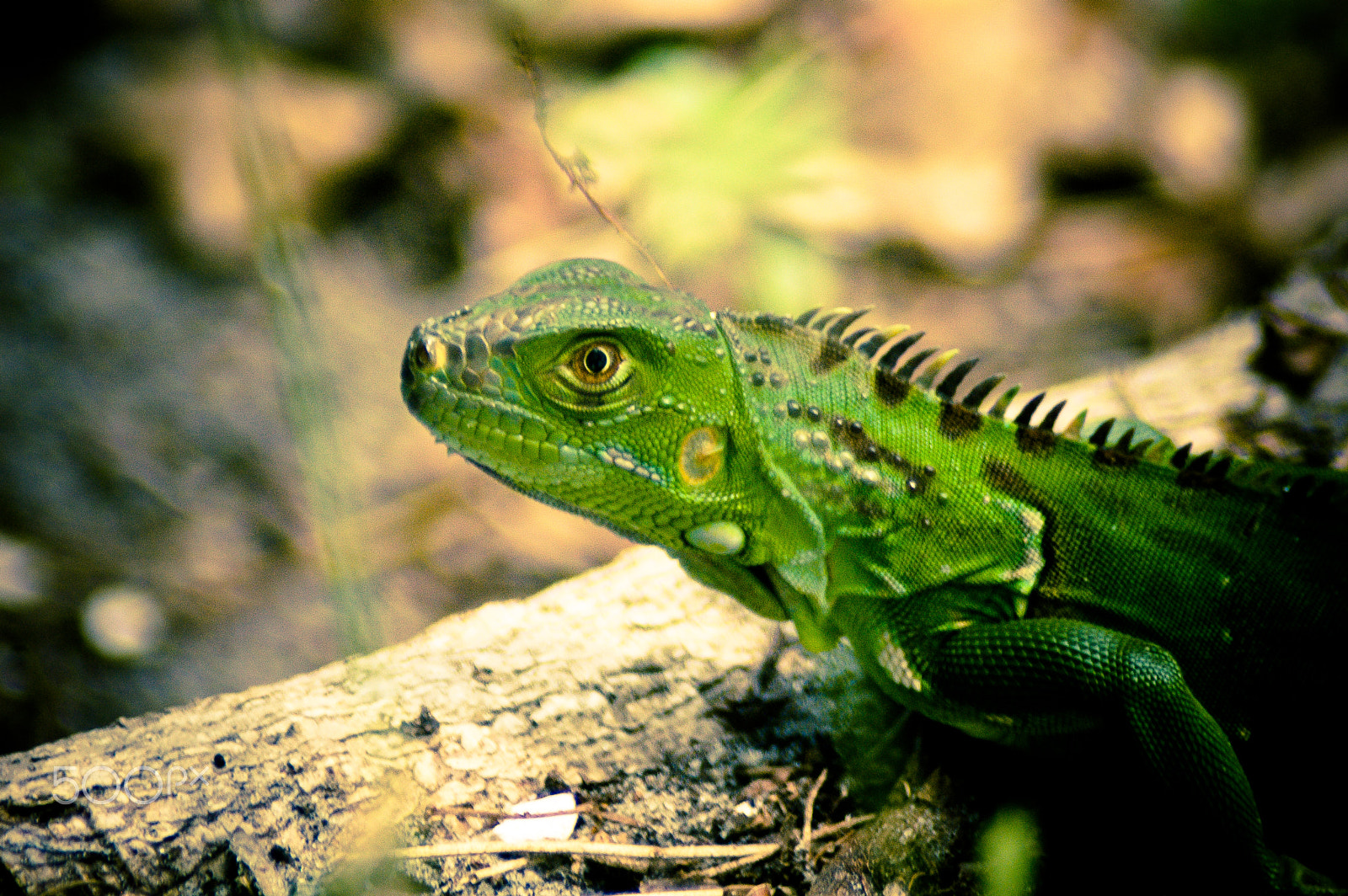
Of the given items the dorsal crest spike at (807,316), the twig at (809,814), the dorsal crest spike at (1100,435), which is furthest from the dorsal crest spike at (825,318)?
the twig at (809,814)

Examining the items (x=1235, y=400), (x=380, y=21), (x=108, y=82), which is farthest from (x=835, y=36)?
(x=108, y=82)

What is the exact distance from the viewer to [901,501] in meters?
2.49

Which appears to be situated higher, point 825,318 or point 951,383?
point 825,318

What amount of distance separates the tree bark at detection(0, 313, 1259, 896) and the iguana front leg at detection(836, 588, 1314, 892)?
76 cm

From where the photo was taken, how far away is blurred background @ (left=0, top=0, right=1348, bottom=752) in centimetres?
362

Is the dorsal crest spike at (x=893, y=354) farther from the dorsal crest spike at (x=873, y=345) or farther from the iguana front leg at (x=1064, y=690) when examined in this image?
the iguana front leg at (x=1064, y=690)

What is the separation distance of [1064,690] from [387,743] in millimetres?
2003

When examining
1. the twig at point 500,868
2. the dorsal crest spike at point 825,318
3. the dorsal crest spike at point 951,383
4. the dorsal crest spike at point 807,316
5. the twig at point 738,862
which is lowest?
the twig at point 738,862

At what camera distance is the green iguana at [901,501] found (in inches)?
92.4

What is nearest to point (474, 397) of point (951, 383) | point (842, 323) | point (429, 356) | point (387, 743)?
point (429, 356)

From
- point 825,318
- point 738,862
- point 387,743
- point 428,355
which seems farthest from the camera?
point 825,318

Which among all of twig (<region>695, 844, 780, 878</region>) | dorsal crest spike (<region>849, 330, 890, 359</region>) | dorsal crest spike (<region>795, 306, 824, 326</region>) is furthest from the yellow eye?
twig (<region>695, 844, 780, 878</region>)

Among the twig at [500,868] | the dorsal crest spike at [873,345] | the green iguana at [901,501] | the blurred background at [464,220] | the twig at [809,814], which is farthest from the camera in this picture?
the blurred background at [464,220]

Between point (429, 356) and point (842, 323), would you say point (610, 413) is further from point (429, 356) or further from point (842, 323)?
point (842, 323)
